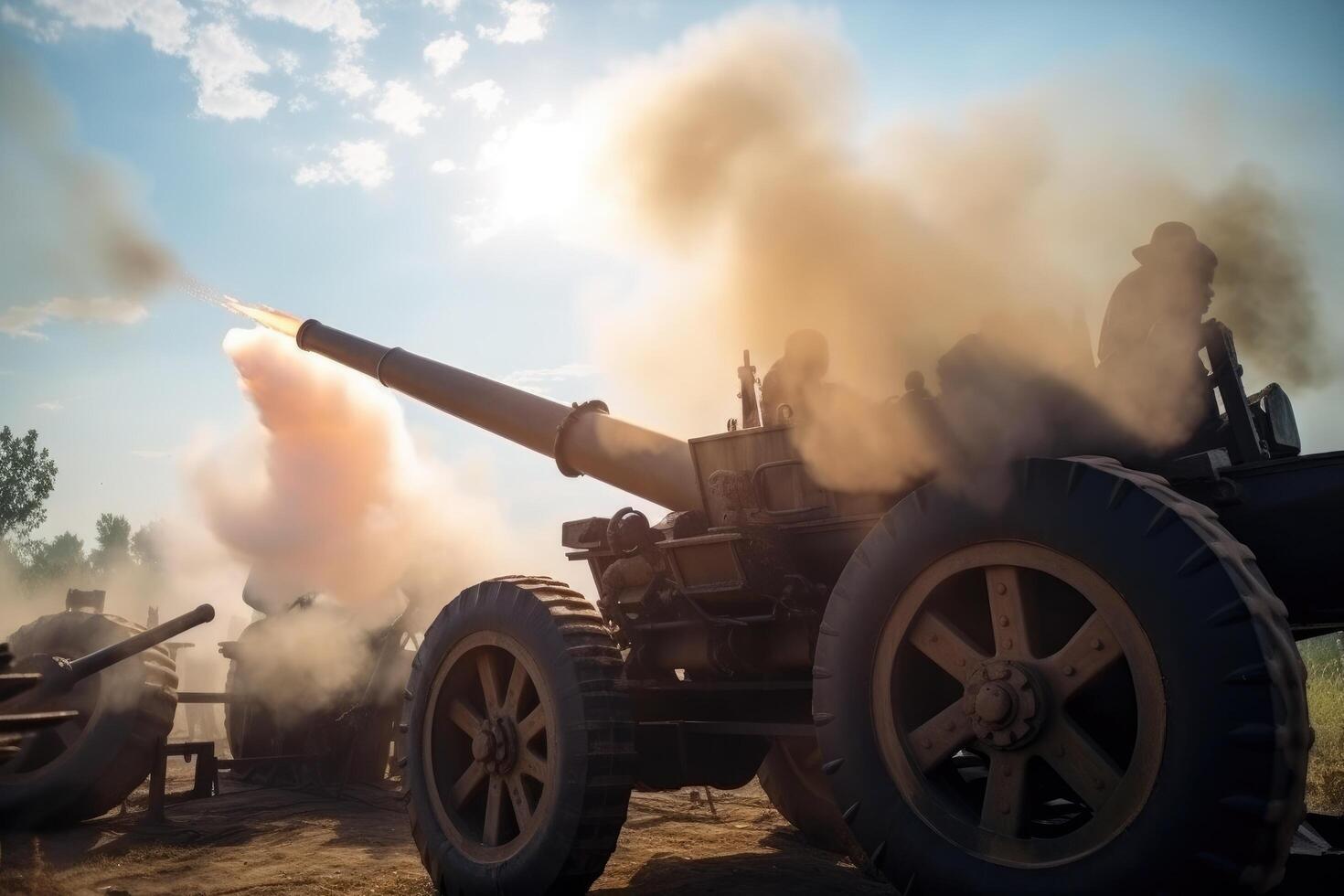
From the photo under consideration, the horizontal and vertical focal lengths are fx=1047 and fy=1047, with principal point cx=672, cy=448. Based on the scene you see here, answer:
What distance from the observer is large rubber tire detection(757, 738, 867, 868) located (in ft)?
20.5

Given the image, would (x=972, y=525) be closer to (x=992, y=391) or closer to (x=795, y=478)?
(x=992, y=391)

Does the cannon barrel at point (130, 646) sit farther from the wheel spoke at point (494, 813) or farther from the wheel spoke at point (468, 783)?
the wheel spoke at point (494, 813)

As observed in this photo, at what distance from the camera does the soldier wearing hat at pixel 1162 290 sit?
14.5 ft

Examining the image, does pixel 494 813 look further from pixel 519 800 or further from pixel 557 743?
pixel 557 743

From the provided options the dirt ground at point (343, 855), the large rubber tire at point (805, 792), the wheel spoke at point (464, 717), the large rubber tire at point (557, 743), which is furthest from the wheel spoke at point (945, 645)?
the large rubber tire at point (805, 792)

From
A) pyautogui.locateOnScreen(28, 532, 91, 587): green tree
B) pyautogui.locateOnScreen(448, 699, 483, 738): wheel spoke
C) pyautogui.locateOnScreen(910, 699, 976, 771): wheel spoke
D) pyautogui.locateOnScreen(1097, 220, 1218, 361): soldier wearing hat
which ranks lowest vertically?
pyautogui.locateOnScreen(910, 699, 976, 771): wheel spoke

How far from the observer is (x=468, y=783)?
4.90 m

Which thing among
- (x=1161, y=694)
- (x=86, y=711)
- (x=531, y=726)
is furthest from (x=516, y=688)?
(x=86, y=711)

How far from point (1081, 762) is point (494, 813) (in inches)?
105

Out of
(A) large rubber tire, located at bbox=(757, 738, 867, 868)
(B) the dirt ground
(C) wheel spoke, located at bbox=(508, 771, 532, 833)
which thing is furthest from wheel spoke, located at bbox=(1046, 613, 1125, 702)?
(A) large rubber tire, located at bbox=(757, 738, 867, 868)

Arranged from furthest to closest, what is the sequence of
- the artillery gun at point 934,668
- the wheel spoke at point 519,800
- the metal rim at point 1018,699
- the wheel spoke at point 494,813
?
the wheel spoke at point 494,813
the wheel spoke at point 519,800
the metal rim at point 1018,699
the artillery gun at point 934,668

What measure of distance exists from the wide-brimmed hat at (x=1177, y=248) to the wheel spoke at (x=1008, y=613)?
1964mm

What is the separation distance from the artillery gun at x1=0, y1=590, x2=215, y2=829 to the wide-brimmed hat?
7.66 m

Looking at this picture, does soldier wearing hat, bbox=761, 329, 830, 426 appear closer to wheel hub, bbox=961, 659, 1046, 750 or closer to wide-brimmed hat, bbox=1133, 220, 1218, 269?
wide-brimmed hat, bbox=1133, 220, 1218, 269
